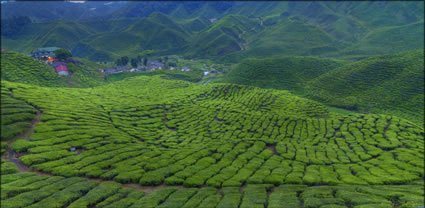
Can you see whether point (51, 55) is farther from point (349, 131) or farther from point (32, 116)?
point (349, 131)

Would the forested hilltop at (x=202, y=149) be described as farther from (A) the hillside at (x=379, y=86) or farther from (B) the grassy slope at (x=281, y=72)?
(B) the grassy slope at (x=281, y=72)

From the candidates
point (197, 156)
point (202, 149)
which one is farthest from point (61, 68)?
point (197, 156)

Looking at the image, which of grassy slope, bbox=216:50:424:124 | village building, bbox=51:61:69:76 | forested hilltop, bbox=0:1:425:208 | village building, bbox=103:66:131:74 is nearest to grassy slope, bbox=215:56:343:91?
grassy slope, bbox=216:50:424:124

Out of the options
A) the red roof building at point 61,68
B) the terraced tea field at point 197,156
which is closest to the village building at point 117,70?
the red roof building at point 61,68

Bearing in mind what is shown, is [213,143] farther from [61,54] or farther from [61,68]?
[61,54]

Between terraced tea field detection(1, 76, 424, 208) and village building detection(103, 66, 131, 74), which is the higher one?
village building detection(103, 66, 131, 74)

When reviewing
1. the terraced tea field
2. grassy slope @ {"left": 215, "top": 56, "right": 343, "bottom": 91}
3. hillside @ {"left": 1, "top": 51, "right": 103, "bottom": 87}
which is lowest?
the terraced tea field

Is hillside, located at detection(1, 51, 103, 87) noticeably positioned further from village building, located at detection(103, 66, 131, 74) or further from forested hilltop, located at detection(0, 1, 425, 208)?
village building, located at detection(103, 66, 131, 74)
